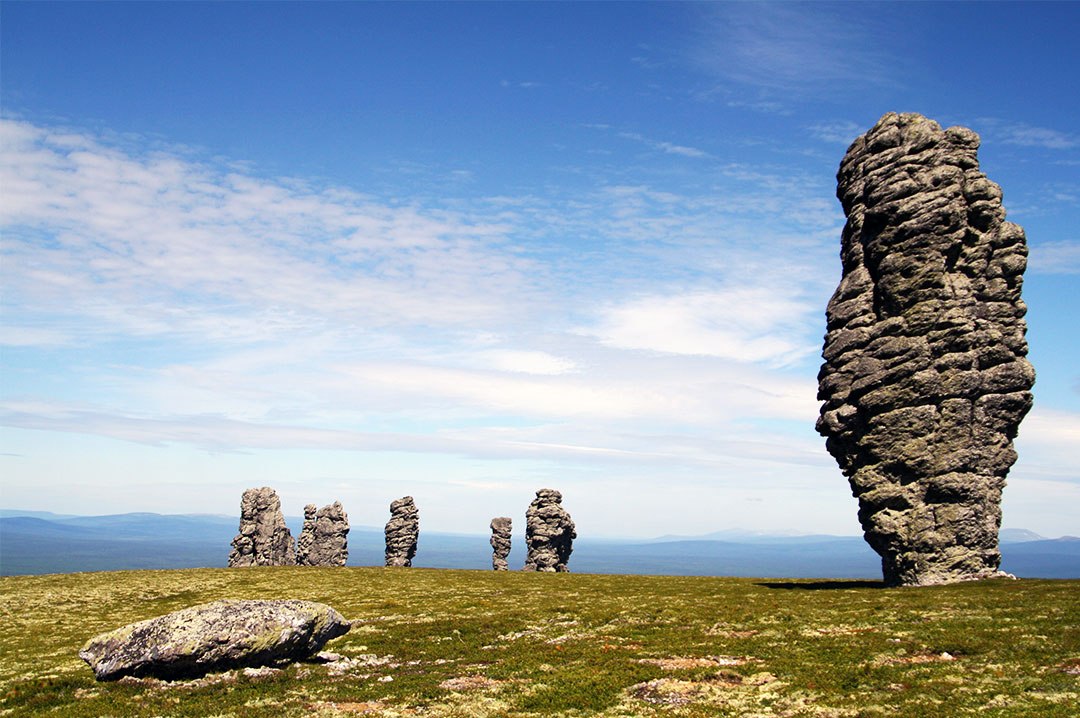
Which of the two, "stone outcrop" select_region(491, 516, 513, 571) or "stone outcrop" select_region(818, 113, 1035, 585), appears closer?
"stone outcrop" select_region(818, 113, 1035, 585)

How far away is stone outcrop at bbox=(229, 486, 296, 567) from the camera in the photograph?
107 meters

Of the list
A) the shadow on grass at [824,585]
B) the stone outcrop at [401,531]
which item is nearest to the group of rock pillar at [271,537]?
the stone outcrop at [401,531]

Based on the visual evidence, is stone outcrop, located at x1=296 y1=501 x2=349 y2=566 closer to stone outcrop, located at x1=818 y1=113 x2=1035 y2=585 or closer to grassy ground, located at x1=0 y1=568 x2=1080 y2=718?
grassy ground, located at x1=0 y1=568 x2=1080 y2=718

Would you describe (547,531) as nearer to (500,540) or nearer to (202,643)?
(500,540)

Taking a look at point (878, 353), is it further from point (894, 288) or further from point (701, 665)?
point (701, 665)

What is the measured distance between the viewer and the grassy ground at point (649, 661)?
24.7 metres

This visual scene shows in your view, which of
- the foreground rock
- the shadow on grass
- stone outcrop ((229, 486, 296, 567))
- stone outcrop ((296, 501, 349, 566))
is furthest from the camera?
stone outcrop ((296, 501, 349, 566))

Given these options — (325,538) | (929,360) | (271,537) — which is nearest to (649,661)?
(929,360)

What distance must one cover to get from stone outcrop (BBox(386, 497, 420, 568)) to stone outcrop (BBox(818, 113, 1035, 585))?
7783 centimetres

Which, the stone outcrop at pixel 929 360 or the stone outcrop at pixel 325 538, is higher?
the stone outcrop at pixel 929 360

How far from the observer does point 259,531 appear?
10738cm

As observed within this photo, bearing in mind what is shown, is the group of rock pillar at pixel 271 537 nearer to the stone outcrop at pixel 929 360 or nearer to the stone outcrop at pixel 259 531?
the stone outcrop at pixel 259 531

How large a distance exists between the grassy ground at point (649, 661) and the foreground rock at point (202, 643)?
1.00 metres

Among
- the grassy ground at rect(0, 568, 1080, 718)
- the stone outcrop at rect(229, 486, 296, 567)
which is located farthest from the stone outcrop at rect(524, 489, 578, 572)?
the grassy ground at rect(0, 568, 1080, 718)
